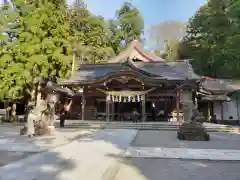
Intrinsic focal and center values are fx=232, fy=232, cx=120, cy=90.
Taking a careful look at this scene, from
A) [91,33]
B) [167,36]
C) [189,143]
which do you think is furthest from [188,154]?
[167,36]

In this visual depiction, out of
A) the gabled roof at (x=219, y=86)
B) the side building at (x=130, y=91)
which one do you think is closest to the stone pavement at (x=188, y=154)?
the side building at (x=130, y=91)

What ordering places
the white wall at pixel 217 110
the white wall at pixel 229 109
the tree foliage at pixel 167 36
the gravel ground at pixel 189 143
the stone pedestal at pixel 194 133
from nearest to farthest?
the gravel ground at pixel 189 143 → the stone pedestal at pixel 194 133 → the white wall at pixel 229 109 → the white wall at pixel 217 110 → the tree foliage at pixel 167 36

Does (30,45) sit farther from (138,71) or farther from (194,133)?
(194,133)

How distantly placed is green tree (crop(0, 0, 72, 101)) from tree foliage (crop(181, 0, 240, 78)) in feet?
54.5

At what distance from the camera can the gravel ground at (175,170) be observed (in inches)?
193

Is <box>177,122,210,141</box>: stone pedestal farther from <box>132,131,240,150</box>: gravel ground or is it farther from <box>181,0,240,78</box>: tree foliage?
<box>181,0,240,78</box>: tree foliage

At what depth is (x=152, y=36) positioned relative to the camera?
42.8 m

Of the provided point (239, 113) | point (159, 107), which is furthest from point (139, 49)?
point (239, 113)

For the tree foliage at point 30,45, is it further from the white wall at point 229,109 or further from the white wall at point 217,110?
the white wall at point 229,109

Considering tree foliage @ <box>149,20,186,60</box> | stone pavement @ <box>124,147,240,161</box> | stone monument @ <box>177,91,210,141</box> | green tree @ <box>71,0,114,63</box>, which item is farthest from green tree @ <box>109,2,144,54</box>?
stone pavement @ <box>124,147,240,161</box>

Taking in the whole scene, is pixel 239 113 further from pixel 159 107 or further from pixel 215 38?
pixel 215 38

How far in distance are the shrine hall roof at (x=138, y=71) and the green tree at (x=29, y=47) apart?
3138 mm

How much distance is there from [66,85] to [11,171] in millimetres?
16110

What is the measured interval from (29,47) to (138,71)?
841 cm
